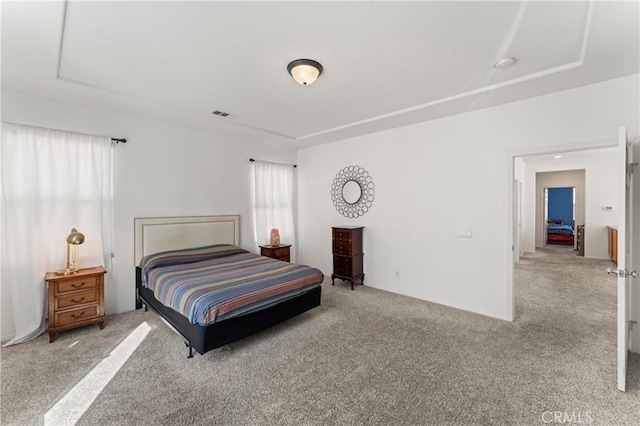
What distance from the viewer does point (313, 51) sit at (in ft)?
7.25

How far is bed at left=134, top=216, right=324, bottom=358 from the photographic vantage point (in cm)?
244

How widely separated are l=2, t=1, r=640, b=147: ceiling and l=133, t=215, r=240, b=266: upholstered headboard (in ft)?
5.09

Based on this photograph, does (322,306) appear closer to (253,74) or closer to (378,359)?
(378,359)

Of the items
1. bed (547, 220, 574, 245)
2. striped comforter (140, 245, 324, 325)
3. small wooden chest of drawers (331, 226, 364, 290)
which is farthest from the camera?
bed (547, 220, 574, 245)

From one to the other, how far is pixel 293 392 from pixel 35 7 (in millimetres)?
3129

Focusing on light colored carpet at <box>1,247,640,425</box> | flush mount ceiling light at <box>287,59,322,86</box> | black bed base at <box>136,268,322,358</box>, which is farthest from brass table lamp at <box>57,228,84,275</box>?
flush mount ceiling light at <box>287,59,322,86</box>

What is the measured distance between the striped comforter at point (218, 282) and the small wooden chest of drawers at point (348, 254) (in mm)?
1342

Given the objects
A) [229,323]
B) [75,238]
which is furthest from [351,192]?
[75,238]

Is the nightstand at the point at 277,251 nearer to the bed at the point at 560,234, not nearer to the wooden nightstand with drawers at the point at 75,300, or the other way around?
the wooden nightstand with drawers at the point at 75,300

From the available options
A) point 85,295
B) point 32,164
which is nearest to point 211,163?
point 32,164

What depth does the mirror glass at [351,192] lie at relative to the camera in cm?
489

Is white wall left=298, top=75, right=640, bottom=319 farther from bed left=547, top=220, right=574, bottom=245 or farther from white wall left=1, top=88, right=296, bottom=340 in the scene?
bed left=547, top=220, right=574, bottom=245

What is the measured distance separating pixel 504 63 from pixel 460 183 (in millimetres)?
1631

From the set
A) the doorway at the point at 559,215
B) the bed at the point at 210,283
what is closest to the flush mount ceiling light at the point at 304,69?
the bed at the point at 210,283
